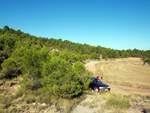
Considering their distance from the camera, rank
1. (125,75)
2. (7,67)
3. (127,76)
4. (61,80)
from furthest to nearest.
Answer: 1. (125,75)
2. (127,76)
3. (7,67)
4. (61,80)

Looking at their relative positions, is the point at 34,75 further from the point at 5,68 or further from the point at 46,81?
the point at 5,68

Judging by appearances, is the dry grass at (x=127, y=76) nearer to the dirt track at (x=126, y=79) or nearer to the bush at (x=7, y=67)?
the dirt track at (x=126, y=79)

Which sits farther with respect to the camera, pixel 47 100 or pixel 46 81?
pixel 46 81

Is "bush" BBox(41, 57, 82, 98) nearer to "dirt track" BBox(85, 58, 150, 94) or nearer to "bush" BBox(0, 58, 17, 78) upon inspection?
"dirt track" BBox(85, 58, 150, 94)

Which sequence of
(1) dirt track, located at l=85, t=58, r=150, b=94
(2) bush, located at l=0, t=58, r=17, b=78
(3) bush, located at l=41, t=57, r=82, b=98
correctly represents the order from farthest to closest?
(2) bush, located at l=0, t=58, r=17, b=78, (1) dirt track, located at l=85, t=58, r=150, b=94, (3) bush, located at l=41, t=57, r=82, b=98

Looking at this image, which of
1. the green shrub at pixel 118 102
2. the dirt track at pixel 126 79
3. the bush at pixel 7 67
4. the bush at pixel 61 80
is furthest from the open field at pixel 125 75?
the bush at pixel 7 67

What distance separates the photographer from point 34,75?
11.4m

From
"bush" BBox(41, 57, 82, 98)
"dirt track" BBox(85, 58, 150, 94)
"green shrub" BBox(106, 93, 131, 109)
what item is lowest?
"dirt track" BBox(85, 58, 150, 94)

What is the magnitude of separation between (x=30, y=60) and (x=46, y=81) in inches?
154

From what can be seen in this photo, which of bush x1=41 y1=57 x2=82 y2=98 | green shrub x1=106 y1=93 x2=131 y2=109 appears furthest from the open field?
bush x1=41 y1=57 x2=82 y2=98

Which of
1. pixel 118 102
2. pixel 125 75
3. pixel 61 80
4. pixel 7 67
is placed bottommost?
pixel 125 75

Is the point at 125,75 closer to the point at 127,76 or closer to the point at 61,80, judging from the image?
the point at 127,76

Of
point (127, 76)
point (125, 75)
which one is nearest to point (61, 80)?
point (127, 76)

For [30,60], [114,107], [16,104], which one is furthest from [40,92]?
[114,107]
